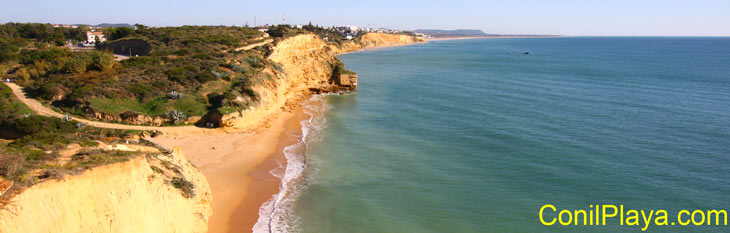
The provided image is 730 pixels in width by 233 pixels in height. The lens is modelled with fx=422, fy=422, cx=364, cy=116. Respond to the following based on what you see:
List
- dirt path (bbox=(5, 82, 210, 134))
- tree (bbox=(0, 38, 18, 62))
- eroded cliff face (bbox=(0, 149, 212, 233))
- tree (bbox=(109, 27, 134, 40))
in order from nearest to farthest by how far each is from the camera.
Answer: eroded cliff face (bbox=(0, 149, 212, 233)) < dirt path (bbox=(5, 82, 210, 134)) < tree (bbox=(0, 38, 18, 62)) < tree (bbox=(109, 27, 134, 40))

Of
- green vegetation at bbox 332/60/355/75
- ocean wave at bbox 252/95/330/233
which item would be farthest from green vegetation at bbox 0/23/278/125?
green vegetation at bbox 332/60/355/75

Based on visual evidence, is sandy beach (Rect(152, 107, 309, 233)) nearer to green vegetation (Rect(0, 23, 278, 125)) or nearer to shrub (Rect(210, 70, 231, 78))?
green vegetation (Rect(0, 23, 278, 125))

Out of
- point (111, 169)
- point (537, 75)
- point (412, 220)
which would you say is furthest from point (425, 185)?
point (537, 75)

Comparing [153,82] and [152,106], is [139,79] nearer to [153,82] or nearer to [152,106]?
[153,82]

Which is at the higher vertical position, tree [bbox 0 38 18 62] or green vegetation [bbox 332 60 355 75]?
tree [bbox 0 38 18 62]

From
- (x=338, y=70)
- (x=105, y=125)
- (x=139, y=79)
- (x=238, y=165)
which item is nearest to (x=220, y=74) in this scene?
(x=139, y=79)

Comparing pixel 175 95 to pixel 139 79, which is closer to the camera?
pixel 175 95

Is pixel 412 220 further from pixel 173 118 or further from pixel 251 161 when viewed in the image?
pixel 173 118
